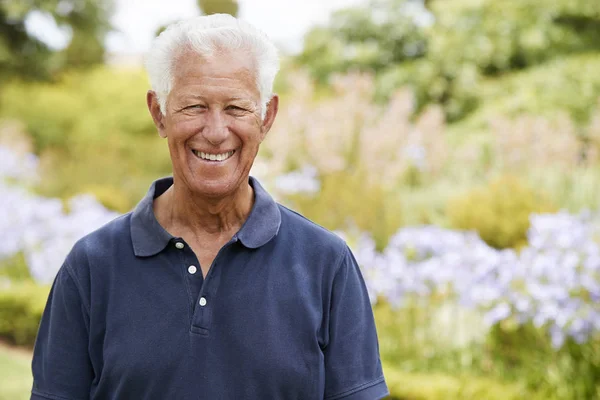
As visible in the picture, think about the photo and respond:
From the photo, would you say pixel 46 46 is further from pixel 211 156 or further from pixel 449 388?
pixel 211 156

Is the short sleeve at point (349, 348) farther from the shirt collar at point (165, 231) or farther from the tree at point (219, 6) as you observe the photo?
the tree at point (219, 6)

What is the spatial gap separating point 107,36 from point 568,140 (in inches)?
662

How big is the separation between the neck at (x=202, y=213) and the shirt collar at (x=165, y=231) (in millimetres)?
36

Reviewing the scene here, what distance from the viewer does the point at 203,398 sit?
67.9 inches

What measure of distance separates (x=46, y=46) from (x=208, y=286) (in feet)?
70.4

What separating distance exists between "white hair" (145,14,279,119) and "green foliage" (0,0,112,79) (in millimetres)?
20509

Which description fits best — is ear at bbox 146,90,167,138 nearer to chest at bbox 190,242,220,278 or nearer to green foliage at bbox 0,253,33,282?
chest at bbox 190,242,220,278

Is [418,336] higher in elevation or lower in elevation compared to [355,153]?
lower

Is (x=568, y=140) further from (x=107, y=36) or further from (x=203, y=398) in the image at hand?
(x=107, y=36)

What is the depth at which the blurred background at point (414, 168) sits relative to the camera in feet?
15.1

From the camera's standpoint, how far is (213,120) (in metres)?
1.73

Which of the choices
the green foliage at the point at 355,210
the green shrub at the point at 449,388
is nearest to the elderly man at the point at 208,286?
the green shrub at the point at 449,388

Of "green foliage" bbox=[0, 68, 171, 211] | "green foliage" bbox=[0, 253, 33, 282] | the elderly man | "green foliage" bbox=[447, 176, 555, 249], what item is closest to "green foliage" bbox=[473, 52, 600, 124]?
"green foliage" bbox=[0, 68, 171, 211]

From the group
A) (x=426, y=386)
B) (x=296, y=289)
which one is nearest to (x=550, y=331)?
(x=426, y=386)
